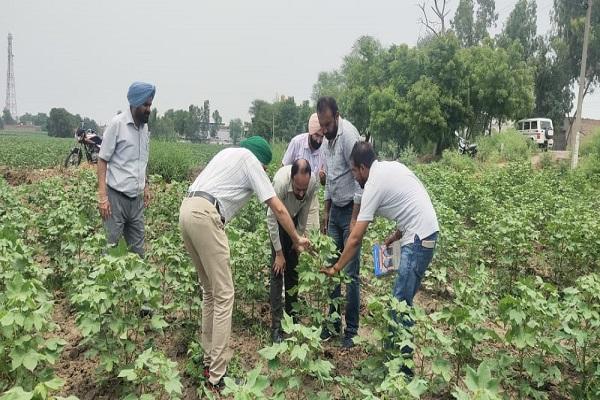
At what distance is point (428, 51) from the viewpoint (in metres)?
24.3

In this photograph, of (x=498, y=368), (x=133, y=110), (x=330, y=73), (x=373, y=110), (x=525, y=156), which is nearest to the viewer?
(x=498, y=368)

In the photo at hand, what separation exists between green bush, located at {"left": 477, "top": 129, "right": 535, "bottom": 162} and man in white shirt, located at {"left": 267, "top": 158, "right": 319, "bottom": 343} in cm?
1720

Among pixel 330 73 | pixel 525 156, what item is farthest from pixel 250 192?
pixel 330 73

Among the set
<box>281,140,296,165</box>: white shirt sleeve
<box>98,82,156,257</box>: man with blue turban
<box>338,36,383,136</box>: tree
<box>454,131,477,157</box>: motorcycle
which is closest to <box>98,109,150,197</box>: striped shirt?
<box>98,82,156,257</box>: man with blue turban

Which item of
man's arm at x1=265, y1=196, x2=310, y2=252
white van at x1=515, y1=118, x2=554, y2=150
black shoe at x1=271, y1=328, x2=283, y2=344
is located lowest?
black shoe at x1=271, y1=328, x2=283, y2=344

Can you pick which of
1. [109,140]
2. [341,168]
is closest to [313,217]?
[341,168]

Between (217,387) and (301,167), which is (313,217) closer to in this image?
(301,167)

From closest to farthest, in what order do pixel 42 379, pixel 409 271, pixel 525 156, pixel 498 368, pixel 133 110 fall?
pixel 42 379, pixel 498 368, pixel 409 271, pixel 133 110, pixel 525 156

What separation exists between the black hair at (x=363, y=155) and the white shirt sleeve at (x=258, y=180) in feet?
2.05

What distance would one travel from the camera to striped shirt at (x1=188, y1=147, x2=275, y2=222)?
10.4 feet

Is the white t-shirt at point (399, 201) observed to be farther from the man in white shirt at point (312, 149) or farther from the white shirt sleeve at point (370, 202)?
the man in white shirt at point (312, 149)

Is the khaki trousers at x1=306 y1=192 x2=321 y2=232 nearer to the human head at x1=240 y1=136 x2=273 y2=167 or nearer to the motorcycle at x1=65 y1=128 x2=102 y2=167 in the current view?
the human head at x1=240 y1=136 x2=273 y2=167

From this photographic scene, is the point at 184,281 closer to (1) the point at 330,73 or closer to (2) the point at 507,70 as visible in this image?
(2) the point at 507,70

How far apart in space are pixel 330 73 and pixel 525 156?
45278mm
